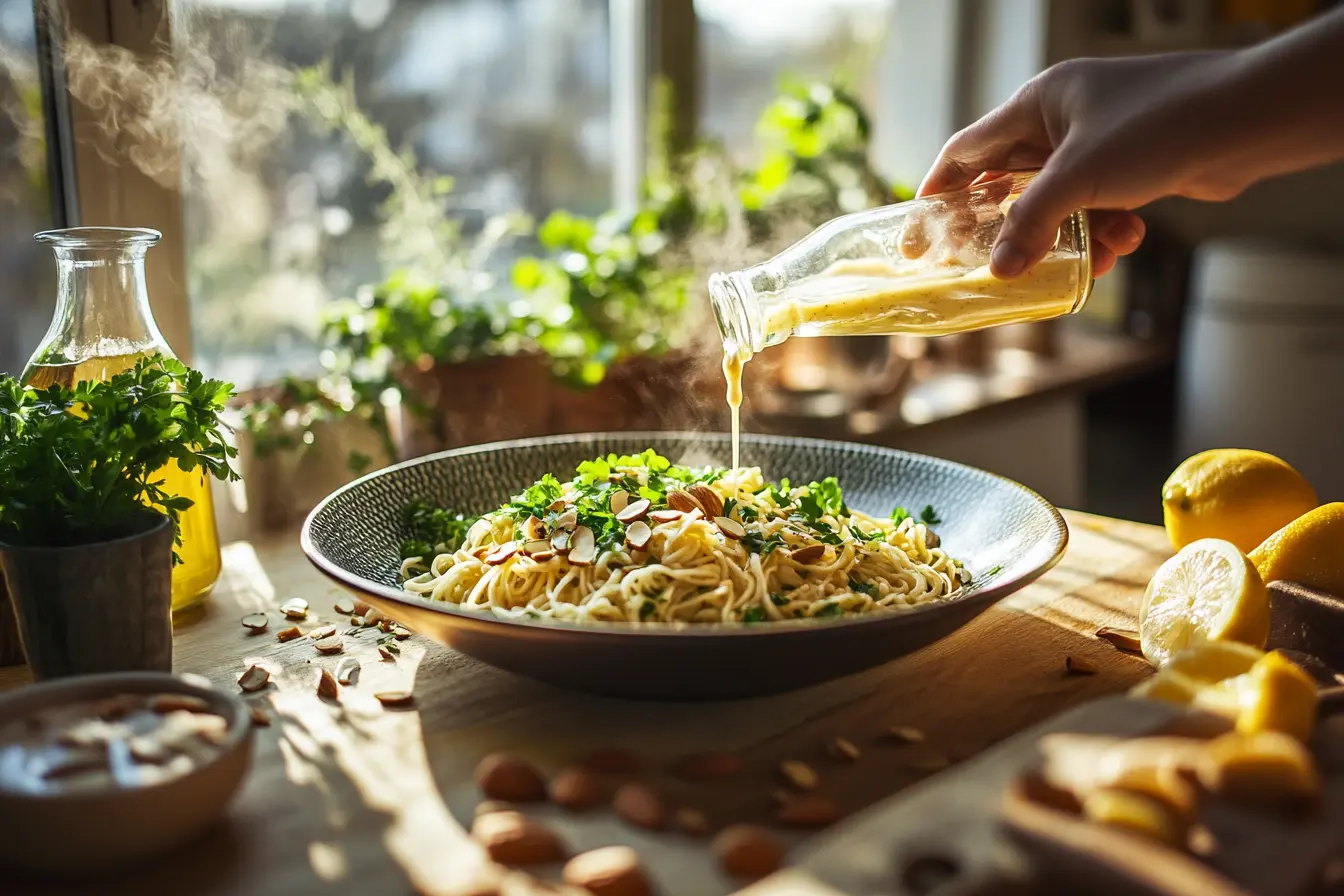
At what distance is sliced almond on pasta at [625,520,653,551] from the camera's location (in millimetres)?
1176

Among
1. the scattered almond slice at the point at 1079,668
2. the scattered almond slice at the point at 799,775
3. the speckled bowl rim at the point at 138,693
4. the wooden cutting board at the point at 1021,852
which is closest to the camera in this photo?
the wooden cutting board at the point at 1021,852

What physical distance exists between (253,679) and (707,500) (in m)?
0.49

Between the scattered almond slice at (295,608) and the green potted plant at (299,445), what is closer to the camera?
the scattered almond slice at (295,608)

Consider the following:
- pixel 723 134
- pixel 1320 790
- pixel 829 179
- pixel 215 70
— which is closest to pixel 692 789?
pixel 1320 790

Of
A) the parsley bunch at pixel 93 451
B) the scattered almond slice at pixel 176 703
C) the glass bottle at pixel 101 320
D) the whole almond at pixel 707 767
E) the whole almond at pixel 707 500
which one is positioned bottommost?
the whole almond at pixel 707 767

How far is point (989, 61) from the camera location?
373cm

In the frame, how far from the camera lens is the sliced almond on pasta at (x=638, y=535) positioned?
118cm

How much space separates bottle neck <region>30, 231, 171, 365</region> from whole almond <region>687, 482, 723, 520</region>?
61 centimetres

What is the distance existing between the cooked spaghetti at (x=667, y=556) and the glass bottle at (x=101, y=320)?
32 centimetres

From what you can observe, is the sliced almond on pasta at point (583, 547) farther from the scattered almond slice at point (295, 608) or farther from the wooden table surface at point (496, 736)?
the scattered almond slice at point (295, 608)

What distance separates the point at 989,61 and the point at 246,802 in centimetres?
345

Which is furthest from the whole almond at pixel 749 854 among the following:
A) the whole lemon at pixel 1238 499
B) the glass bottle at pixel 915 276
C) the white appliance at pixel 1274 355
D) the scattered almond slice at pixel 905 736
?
the white appliance at pixel 1274 355

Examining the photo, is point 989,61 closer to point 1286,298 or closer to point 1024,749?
point 1286,298

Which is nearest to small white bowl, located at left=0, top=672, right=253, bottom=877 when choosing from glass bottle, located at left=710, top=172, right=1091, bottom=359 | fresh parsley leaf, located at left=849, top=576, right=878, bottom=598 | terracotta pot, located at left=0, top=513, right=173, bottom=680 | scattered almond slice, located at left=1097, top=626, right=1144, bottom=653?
terracotta pot, located at left=0, top=513, right=173, bottom=680
